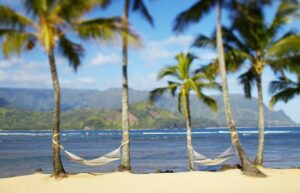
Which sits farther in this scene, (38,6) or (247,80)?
(247,80)

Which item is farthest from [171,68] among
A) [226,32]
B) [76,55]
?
[76,55]

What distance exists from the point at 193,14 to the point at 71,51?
4.61m

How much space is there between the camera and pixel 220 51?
46.5 feet

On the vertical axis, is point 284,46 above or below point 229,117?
above

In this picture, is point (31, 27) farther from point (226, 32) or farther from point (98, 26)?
point (226, 32)

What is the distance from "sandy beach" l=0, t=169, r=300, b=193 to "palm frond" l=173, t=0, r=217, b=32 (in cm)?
563

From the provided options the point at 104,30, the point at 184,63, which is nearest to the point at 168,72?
the point at 184,63

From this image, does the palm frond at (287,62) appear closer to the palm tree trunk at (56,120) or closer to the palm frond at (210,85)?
the palm frond at (210,85)

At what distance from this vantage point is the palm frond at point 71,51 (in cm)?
1370

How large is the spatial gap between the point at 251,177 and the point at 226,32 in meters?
5.95

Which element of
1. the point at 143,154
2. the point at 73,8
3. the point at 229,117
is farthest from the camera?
the point at 143,154

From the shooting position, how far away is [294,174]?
45.1ft

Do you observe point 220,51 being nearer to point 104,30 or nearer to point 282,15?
point 282,15

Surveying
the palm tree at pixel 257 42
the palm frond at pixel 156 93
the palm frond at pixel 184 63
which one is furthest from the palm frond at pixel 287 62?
the palm frond at pixel 156 93
